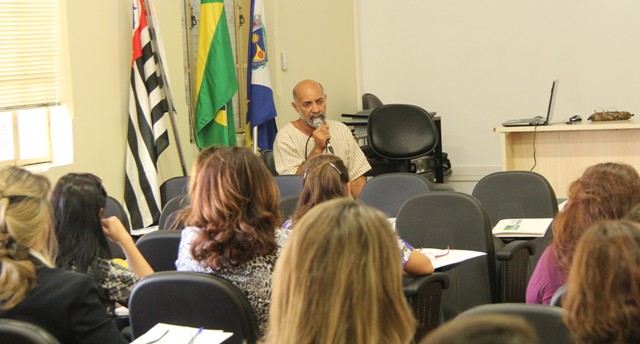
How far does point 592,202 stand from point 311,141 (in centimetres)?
317

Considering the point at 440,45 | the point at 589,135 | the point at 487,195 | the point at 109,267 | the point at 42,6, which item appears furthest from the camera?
the point at 440,45

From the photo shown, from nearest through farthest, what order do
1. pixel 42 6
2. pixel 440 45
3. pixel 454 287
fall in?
pixel 454 287 < pixel 42 6 < pixel 440 45

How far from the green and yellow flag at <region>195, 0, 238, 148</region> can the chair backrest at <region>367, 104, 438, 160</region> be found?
54.4 inches

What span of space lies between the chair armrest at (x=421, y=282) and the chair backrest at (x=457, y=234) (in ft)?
1.38

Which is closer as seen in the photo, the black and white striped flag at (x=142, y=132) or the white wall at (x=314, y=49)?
the black and white striped flag at (x=142, y=132)

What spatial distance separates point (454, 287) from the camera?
413 cm

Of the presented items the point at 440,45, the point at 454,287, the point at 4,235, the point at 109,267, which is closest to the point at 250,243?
the point at 109,267

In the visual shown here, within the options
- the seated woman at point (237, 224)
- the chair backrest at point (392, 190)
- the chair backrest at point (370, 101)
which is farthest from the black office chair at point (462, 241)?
the chair backrest at point (370, 101)

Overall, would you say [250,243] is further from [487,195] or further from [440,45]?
[440,45]

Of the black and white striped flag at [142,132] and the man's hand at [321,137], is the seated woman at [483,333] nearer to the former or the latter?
the man's hand at [321,137]

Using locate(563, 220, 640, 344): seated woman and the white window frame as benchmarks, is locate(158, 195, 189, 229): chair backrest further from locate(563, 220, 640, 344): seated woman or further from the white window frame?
locate(563, 220, 640, 344): seated woman

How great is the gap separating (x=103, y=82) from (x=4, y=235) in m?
3.58

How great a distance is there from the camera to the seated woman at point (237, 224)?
9.12ft

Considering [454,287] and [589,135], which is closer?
[454,287]
